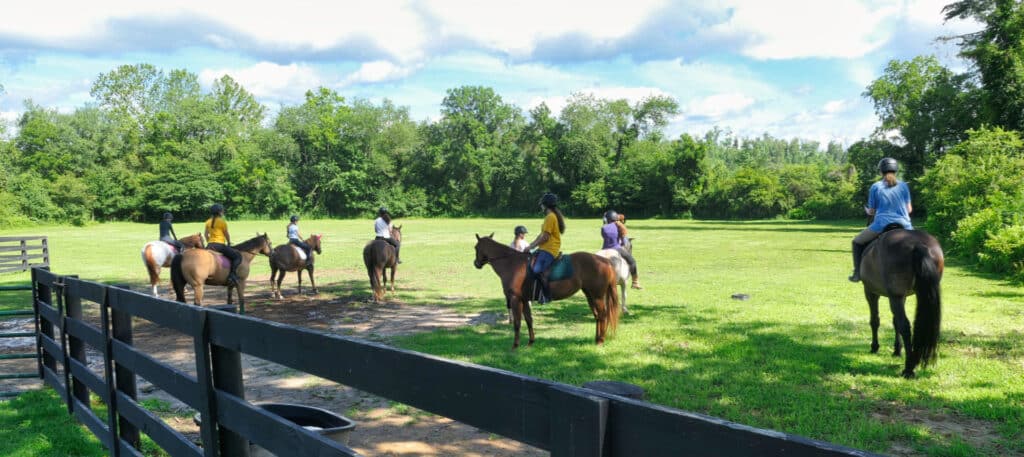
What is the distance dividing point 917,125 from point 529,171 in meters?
45.0

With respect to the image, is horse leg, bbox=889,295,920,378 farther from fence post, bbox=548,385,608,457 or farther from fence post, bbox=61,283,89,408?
fence post, bbox=61,283,89,408

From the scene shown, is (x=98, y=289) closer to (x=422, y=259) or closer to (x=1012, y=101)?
(x=422, y=259)

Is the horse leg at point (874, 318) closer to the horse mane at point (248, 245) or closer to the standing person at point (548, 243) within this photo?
the standing person at point (548, 243)

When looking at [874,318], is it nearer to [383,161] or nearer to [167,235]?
[167,235]

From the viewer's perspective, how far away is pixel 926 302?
7.01 metres

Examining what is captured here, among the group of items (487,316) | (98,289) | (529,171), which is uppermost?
(529,171)

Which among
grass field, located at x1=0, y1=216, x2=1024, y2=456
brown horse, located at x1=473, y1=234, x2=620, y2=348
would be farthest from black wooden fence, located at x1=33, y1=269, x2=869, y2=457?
brown horse, located at x1=473, y1=234, x2=620, y2=348

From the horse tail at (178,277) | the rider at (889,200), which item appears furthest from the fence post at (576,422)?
the horse tail at (178,277)

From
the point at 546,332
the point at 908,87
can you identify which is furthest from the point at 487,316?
the point at 908,87

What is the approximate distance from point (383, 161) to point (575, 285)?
72.7 m

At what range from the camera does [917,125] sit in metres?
41.8

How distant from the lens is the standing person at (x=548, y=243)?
9.22 m

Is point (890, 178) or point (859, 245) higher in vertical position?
point (890, 178)

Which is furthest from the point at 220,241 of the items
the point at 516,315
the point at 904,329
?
the point at 904,329
